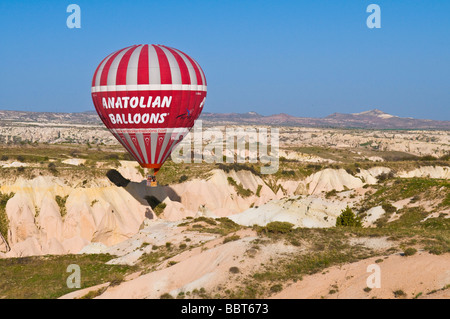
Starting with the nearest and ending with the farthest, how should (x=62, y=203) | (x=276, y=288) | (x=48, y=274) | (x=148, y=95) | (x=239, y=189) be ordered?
1. (x=276, y=288)
2. (x=48, y=274)
3. (x=148, y=95)
4. (x=62, y=203)
5. (x=239, y=189)

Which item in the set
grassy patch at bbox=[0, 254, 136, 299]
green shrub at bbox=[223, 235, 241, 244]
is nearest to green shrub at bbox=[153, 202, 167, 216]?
grassy patch at bbox=[0, 254, 136, 299]

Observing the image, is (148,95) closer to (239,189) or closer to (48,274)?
(48,274)

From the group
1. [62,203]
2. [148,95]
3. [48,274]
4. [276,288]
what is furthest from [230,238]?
[62,203]

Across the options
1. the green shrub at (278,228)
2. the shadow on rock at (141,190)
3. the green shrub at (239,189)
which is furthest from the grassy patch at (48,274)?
the green shrub at (239,189)

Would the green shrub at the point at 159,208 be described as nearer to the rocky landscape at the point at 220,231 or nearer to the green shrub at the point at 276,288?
the rocky landscape at the point at 220,231

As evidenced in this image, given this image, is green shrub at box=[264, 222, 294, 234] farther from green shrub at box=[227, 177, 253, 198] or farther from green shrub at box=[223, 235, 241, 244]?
green shrub at box=[227, 177, 253, 198]
